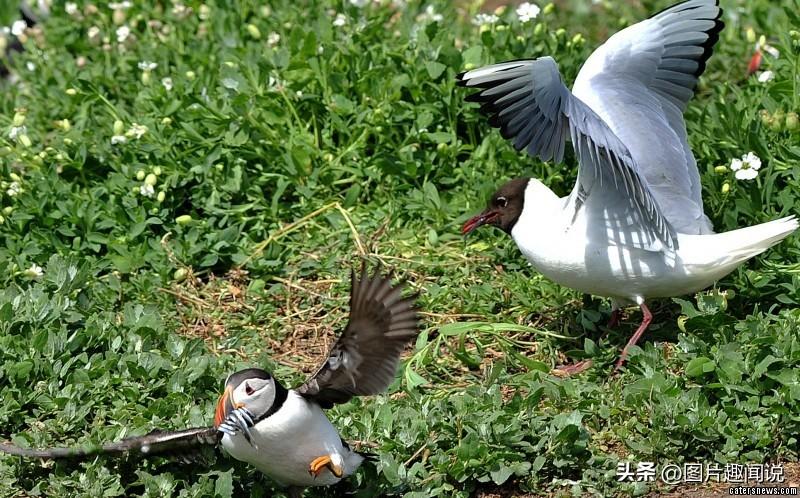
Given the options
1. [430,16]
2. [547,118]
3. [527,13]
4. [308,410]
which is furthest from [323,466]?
[430,16]

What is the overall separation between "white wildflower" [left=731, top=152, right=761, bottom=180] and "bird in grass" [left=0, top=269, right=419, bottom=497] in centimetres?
198

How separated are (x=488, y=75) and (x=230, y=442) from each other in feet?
5.12

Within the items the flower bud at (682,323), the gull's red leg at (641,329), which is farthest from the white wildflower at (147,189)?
the flower bud at (682,323)

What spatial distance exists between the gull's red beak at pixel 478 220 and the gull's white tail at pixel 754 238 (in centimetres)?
101

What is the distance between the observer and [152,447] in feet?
12.6

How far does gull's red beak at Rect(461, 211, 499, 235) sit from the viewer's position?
16.6 feet

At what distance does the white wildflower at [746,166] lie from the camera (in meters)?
4.95

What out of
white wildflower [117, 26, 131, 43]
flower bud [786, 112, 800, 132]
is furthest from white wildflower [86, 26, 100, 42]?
flower bud [786, 112, 800, 132]

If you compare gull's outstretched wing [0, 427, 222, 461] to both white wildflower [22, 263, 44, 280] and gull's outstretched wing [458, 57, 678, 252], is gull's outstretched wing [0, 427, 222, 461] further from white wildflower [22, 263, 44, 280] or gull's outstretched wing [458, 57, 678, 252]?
gull's outstretched wing [458, 57, 678, 252]

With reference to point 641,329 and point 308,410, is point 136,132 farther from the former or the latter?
point 641,329

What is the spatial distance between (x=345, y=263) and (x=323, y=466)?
1796 mm

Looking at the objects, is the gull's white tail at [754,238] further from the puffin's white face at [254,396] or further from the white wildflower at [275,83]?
the white wildflower at [275,83]

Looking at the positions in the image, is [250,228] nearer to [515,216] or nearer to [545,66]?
[515,216]

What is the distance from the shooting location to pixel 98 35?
716 centimetres
